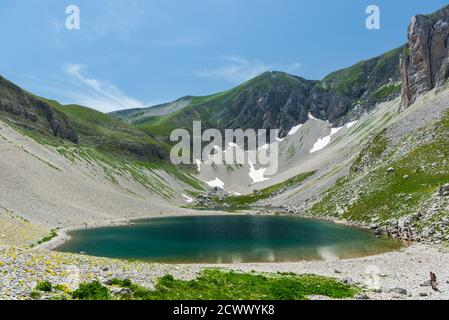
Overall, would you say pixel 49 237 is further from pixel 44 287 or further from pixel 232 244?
pixel 44 287

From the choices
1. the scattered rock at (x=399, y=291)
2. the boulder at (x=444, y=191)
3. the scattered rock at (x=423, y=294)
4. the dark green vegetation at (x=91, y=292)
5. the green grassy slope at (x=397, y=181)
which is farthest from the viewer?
the green grassy slope at (x=397, y=181)

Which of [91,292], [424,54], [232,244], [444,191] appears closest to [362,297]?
[91,292]

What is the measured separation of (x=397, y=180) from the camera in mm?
83562

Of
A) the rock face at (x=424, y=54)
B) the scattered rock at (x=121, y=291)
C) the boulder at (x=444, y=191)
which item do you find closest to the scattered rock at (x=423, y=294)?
the scattered rock at (x=121, y=291)

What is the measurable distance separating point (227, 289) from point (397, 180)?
7234 cm

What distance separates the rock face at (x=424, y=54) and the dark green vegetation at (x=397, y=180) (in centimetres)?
7174

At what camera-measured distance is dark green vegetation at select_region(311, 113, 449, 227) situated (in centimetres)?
7344

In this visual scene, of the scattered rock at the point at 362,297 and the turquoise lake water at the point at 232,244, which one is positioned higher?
the turquoise lake water at the point at 232,244

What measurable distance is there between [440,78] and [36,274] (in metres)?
172

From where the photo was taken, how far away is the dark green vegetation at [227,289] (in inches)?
811

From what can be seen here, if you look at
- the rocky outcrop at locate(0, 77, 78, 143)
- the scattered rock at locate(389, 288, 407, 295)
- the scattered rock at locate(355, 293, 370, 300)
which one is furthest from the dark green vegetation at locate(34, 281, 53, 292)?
the rocky outcrop at locate(0, 77, 78, 143)

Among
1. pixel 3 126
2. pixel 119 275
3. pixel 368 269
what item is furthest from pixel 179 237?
pixel 3 126

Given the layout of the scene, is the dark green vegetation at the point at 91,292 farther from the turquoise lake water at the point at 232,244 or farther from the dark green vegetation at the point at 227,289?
the turquoise lake water at the point at 232,244
